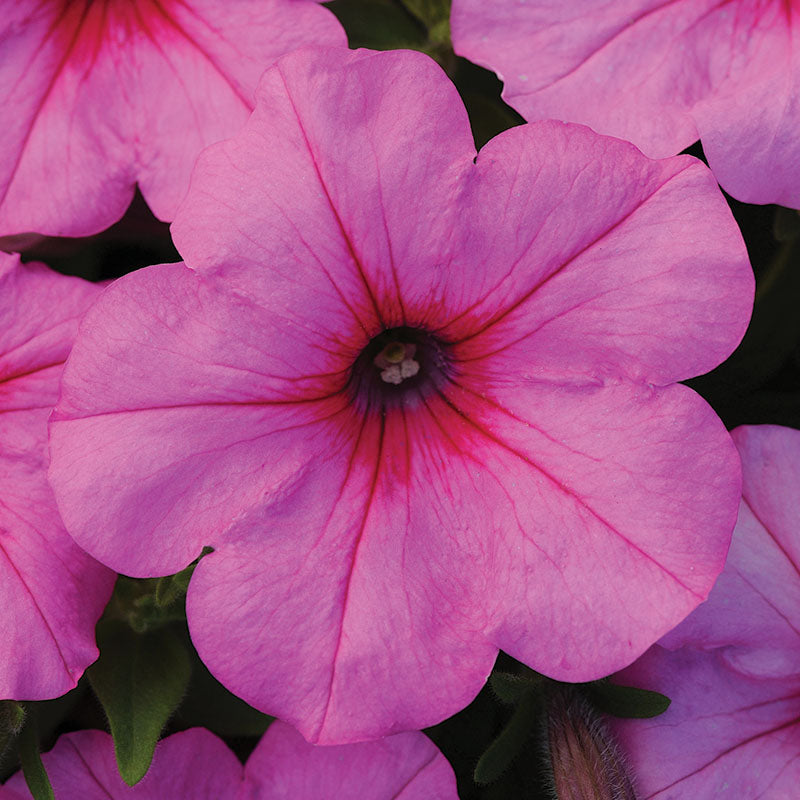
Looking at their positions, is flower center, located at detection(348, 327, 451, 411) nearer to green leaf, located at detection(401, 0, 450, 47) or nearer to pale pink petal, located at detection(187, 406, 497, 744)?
pale pink petal, located at detection(187, 406, 497, 744)

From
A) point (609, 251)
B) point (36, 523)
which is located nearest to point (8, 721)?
point (36, 523)

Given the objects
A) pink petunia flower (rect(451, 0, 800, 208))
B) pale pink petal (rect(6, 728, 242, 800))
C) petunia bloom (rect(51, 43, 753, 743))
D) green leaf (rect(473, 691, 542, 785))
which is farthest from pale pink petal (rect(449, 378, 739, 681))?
pale pink petal (rect(6, 728, 242, 800))

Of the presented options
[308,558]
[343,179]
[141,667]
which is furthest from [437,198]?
[141,667]

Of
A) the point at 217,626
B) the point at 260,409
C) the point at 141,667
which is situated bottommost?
the point at 141,667

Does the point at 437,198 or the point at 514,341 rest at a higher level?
the point at 437,198

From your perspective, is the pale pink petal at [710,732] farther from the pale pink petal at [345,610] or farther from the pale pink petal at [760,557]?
the pale pink petal at [345,610]

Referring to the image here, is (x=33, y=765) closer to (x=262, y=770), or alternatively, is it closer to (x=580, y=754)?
(x=262, y=770)

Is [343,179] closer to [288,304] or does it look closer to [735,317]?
[288,304]
